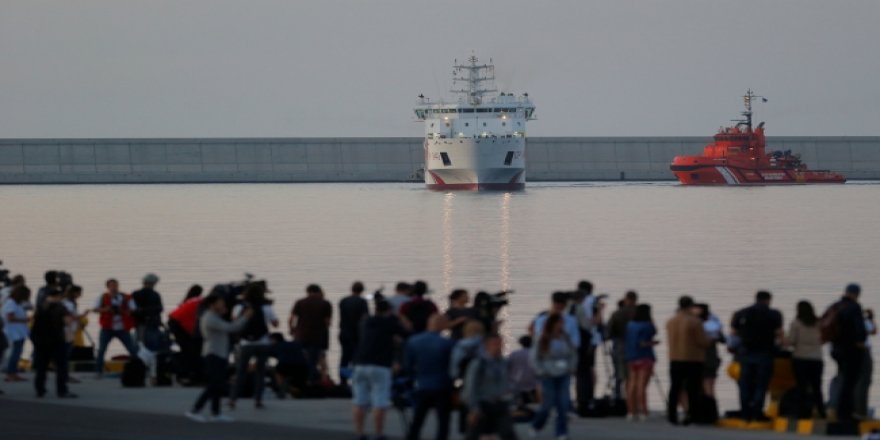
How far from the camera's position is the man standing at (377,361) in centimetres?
1512

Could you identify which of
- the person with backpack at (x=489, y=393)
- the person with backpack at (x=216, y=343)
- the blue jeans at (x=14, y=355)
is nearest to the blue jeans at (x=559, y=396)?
the person with backpack at (x=489, y=393)

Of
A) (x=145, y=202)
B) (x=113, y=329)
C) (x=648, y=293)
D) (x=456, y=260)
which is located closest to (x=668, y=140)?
(x=145, y=202)

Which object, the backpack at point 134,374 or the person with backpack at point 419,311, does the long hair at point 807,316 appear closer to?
the person with backpack at point 419,311

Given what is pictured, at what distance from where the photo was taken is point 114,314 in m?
20.1

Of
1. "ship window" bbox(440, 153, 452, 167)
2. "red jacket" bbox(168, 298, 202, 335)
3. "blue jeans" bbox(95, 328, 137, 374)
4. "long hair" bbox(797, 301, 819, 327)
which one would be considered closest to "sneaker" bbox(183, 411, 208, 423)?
"red jacket" bbox(168, 298, 202, 335)

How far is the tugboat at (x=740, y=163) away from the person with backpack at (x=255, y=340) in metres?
125

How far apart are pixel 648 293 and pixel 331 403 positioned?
1706 centimetres

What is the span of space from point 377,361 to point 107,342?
6.36m

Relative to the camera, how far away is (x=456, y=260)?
156ft

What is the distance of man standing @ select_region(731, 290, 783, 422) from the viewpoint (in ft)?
54.6

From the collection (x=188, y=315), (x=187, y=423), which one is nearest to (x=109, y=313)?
(x=188, y=315)

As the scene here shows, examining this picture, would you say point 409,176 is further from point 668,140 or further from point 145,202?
point 145,202

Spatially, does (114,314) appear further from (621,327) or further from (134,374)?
(621,327)

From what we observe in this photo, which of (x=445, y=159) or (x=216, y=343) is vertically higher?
(x=445, y=159)
